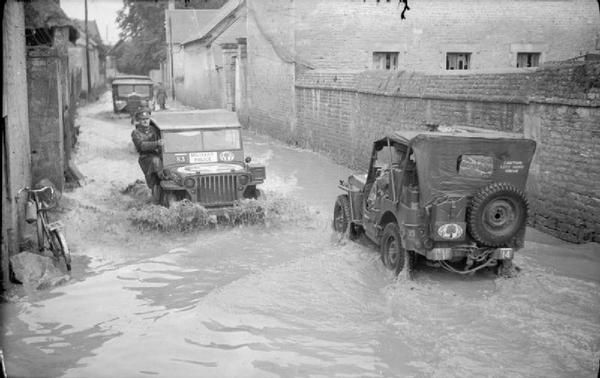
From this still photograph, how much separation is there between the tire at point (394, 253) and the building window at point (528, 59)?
58.6ft

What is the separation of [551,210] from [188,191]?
6130 millimetres

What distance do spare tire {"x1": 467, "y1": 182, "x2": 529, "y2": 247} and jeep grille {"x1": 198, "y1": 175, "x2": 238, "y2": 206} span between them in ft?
16.1

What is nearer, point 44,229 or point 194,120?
point 44,229

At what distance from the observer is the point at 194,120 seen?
1230 cm

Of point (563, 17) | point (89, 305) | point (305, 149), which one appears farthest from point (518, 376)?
point (563, 17)

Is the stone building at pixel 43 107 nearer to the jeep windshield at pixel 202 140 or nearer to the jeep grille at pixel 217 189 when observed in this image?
the jeep windshield at pixel 202 140

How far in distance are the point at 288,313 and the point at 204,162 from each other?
205 inches

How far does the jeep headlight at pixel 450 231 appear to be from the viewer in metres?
7.64

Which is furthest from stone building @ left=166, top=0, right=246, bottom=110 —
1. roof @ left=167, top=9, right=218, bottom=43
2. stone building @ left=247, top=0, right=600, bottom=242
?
stone building @ left=247, top=0, right=600, bottom=242

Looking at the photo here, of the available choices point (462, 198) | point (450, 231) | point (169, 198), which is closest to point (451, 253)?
point (450, 231)

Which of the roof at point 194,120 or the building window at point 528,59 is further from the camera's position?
the building window at point 528,59

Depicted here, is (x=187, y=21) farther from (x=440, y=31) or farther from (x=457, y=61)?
(x=457, y=61)

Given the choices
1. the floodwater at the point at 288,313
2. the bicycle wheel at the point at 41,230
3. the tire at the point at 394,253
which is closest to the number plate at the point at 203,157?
the floodwater at the point at 288,313

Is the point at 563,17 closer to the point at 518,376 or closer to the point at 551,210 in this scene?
the point at 551,210
